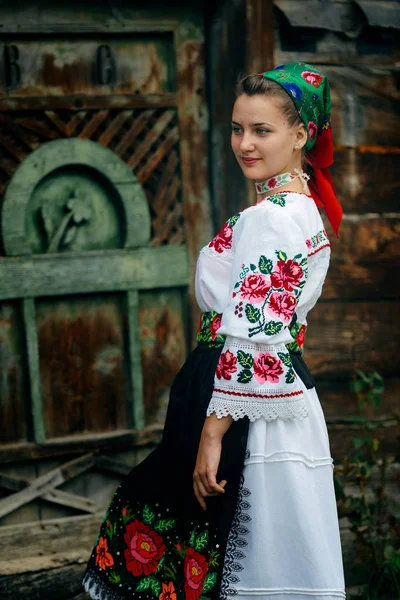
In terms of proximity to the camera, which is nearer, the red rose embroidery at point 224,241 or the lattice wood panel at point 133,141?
the red rose embroidery at point 224,241

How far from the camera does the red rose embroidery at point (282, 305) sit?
1.96m

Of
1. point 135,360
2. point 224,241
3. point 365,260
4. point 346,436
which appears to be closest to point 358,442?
point 346,436

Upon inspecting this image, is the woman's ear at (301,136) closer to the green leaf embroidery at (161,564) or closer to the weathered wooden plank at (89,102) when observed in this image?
the green leaf embroidery at (161,564)

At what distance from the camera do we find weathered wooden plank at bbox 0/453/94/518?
10.7 feet

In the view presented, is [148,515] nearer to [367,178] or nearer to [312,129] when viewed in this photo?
[312,129]

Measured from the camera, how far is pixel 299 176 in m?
2.16

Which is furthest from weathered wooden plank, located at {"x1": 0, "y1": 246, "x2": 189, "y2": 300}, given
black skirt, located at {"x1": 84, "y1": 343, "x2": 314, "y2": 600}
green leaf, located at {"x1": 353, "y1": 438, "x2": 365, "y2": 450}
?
black skirt, located at {"x1": 84, "y1": 343, "x2": 314, "y2": 600}

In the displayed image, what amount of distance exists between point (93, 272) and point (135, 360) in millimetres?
393

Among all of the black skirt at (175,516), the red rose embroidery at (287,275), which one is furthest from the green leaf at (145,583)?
the red rose embroidery at (287,275)

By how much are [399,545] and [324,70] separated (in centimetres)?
184

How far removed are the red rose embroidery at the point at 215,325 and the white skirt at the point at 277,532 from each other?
0.85 ft

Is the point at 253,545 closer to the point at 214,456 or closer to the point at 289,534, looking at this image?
the point at 289,534

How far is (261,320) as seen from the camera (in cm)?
194

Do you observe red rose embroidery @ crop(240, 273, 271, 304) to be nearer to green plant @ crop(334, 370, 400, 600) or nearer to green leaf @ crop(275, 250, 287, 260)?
green leaf @ crop(275, 250, 287, 260)
